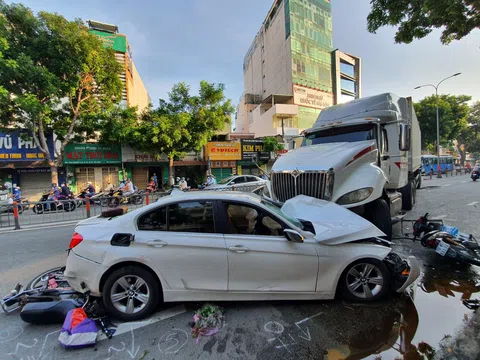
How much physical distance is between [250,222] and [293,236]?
583 millimetres

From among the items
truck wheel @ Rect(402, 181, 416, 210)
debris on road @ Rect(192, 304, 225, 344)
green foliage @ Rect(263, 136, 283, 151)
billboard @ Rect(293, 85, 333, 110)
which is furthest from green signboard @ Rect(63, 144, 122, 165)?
billboard @ Rect(293, 85, 333, 110)

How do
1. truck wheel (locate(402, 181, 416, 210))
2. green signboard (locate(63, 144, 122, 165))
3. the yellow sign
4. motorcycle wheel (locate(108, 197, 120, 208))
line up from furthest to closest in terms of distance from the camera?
the yellow sign → green signboard (locate(63, 144, 122, 165)) → motorcycle wheel (locate(108, 197, 120, 208)) → truck wheel (locate(402, 181, 416, 210))

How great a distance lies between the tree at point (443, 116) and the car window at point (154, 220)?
3829 cm

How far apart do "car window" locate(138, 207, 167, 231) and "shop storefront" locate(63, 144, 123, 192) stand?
16495 mm

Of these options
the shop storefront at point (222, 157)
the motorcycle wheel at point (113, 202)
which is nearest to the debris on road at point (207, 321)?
the motorcycle wheel at point (113, 202)

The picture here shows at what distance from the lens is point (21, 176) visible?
618 inches

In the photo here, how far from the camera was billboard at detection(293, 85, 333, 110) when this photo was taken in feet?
107

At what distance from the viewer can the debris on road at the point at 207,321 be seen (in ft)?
8.25

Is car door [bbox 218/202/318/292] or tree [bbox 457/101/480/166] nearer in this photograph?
car door [bbox 218/202/318/292]

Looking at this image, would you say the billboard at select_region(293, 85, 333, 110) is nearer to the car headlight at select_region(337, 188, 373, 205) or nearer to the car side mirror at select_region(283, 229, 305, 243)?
the car headlight at select_region(337, 188, 373, 205)

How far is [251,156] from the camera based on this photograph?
2128cm

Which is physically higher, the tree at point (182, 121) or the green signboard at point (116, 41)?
the green signboard at point (116, 41)

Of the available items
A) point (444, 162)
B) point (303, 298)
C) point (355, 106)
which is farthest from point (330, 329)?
point (444, 162)

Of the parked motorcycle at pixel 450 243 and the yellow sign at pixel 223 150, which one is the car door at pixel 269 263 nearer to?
the parked motorcycle at pixel 450 243
